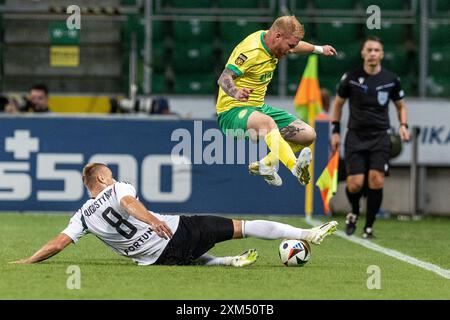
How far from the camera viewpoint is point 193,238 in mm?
9867

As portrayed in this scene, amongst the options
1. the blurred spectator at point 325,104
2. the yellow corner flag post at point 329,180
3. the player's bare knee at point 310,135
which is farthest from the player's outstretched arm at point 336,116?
the blurred spectator at point 325,104

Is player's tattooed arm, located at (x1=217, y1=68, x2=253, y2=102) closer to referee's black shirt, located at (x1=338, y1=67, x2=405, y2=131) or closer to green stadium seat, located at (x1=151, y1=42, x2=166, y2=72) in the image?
referee's black shirt, located at (x1=338, y1=67, x2=405, y2=131)

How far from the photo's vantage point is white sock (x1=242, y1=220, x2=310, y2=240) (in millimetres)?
A: 10023

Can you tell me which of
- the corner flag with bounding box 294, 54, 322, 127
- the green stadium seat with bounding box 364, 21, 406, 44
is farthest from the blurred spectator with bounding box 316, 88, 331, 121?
the green stadium seat with bounding box 364, 21, 406, 44

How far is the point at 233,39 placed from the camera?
63.5ft

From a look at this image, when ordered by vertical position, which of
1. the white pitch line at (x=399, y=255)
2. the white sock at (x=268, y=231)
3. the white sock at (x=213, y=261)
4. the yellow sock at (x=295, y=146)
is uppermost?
the yellow sock at (x=295, y=146)

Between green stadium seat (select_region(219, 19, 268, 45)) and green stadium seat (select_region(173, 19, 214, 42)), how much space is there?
195 mm

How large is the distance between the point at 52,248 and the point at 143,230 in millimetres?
766

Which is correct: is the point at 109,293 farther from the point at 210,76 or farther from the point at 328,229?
the point at 210,76

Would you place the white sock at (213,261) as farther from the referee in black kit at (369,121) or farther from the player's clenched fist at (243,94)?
the referee in black kit at (369,121)

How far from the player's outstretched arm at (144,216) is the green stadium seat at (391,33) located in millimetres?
10739

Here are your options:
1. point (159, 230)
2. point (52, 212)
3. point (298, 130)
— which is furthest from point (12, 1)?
point (159, 230)

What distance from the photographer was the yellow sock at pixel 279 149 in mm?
10562

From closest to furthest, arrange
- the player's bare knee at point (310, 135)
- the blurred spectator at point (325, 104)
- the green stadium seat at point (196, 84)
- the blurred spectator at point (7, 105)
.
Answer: the player's bare knee at point (310, 135) < the blurred spectator at point (7, 105) < the blurred spectator at point (325, 104) < the green stadium seat at point (196, 84)
